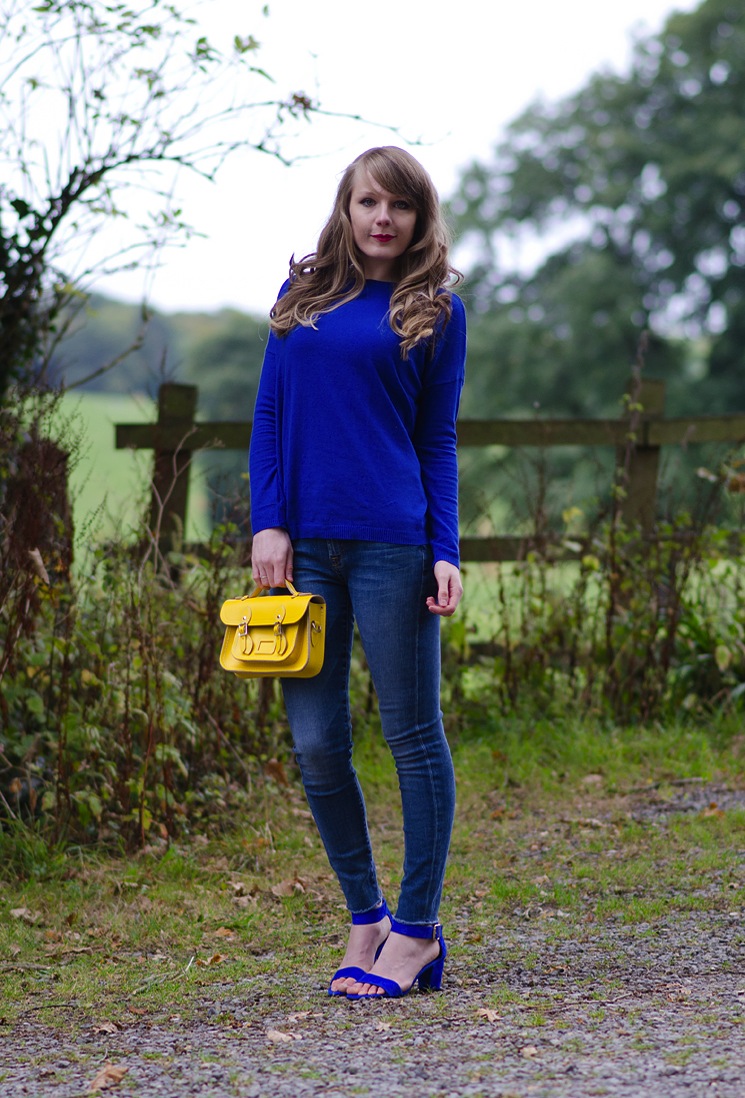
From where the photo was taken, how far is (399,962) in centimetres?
286

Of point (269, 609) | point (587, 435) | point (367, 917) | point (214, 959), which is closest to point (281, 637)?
point (269, 609)

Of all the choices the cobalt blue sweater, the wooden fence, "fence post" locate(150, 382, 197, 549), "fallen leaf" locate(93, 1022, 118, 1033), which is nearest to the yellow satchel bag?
the cobalt blue sweater

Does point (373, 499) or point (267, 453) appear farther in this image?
point (267, 453)

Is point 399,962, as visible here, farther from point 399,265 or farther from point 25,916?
point 399,265

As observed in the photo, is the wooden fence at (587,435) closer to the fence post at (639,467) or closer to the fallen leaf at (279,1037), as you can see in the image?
the fence post at (639,467)

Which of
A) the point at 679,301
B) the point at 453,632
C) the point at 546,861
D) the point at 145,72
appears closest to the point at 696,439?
the point at 453,632

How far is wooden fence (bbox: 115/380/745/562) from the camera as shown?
17.9ft

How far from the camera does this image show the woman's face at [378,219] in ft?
9.32

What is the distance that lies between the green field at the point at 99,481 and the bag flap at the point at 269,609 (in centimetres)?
129

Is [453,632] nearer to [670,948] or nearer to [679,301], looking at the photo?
[670,948]

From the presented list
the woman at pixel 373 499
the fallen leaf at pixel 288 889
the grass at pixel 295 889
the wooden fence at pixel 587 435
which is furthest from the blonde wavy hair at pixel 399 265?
the wooden fence at pixel 587 435

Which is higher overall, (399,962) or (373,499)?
(373,499)

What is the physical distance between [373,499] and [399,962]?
1.13 m

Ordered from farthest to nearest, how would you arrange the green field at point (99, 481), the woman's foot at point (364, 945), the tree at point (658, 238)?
the tree at point (658, 238) < the green field at point (99, 481) < the woman's foot at point (364, 945)
